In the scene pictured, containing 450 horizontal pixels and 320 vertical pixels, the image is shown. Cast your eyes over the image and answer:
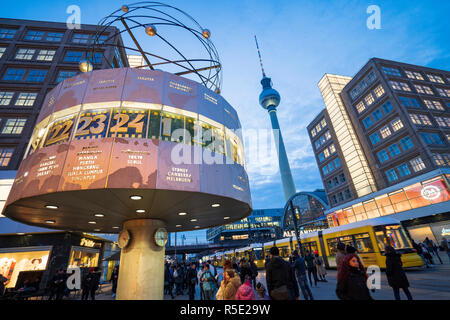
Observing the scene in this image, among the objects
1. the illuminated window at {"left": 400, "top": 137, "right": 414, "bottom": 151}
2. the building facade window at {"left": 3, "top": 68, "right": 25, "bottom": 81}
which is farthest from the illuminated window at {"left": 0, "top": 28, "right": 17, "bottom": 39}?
the illuminated window at {"left": 400, "top": 137, "right": 414, "bottom": 151}

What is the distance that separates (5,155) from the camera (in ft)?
73.3

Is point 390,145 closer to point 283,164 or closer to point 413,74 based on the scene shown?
point 413,74

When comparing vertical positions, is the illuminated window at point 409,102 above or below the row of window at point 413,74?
below

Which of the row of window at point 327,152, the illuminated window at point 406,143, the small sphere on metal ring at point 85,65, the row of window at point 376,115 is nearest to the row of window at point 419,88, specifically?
the row of window at point 376,115

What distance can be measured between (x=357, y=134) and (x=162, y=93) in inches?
1750

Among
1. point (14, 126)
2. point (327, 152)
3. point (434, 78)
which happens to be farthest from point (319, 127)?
point (14, 126)

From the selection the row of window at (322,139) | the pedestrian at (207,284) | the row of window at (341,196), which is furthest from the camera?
the row of window at (322,139)

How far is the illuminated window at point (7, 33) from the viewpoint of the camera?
96.5 feet

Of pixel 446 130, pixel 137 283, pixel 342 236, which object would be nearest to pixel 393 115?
pixel 446 130

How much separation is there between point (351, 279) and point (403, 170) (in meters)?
38.4

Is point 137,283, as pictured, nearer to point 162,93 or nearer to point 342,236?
point 162,93

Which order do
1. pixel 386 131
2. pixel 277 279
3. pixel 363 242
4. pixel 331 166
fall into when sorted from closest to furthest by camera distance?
1. pixel 277 279
2. pixel 363 242
3. pixel 386 131
4. pixel 331 166

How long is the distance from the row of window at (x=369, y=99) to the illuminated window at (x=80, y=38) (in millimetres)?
48375

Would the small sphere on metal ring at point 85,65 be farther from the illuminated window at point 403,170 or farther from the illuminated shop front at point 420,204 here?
the illuminated window at point 403,170
